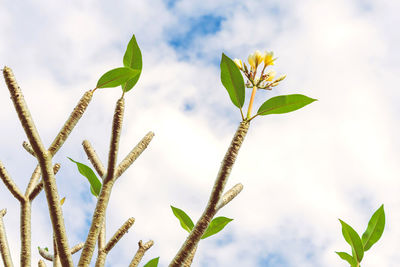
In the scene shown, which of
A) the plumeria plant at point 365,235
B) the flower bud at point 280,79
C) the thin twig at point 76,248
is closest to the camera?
the flower bud at point 280,79

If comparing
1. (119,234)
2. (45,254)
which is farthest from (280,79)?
(45,254)

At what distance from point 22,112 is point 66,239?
314 millimetres

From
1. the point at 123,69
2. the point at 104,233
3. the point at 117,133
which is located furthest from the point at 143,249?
the point at 123,69

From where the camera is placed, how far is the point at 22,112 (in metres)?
1.01

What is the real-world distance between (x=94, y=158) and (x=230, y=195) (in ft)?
1.46

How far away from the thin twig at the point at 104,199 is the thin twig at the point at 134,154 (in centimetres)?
6

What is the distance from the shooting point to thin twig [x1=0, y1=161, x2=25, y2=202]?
133 centimetres

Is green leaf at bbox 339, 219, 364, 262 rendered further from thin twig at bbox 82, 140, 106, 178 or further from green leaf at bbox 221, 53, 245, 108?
thin twig at bbox 82, 140, 106, 178

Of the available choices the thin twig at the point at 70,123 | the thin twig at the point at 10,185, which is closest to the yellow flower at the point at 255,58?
the thin twig at the point at 70,123

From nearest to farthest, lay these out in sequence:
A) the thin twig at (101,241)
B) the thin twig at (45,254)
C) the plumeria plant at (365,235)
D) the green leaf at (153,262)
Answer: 1. the green leaf at (153,262)
2. the plumeria plant at (365,235)
3. the thin twig at (101,241)
4. the thin twig at (45,254)

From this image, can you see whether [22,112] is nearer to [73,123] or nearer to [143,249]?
[73,123]

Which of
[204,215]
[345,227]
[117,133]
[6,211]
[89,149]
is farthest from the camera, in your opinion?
[6,211]

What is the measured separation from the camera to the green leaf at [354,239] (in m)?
1.25

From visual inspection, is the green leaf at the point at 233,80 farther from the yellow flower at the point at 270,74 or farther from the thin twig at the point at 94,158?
the thin twig at the point at 94,158
